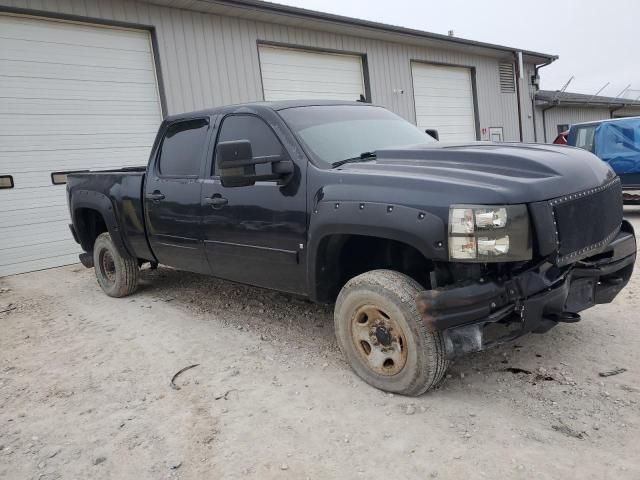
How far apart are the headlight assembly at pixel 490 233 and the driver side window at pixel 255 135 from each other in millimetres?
1475

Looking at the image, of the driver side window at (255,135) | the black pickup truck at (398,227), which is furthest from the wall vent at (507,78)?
the driver side window at (255,135)

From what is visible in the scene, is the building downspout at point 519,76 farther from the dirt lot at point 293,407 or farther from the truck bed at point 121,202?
the truck bed at point 121,202

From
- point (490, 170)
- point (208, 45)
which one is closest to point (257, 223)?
point (490, 170)

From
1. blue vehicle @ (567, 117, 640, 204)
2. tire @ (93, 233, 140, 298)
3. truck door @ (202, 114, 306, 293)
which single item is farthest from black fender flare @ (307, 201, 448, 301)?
blue vehicle @ (567, 117, 640, 204)

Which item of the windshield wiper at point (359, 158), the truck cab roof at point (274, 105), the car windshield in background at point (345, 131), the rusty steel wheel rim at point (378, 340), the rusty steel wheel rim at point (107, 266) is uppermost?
the truck cab roof at point (274, 105)

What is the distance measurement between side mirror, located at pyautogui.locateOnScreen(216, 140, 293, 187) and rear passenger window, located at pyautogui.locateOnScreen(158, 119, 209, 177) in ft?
3.79

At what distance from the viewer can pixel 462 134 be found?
16.3m

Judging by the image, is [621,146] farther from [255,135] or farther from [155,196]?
[155,196]

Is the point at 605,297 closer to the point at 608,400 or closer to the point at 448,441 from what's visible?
the point at 608,400

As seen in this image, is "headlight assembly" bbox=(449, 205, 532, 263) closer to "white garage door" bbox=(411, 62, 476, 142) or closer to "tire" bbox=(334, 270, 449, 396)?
"tire" bbox=(334, 270, 449, 396)

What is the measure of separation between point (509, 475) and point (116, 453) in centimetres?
203

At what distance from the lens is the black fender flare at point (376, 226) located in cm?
279

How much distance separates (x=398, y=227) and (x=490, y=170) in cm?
64

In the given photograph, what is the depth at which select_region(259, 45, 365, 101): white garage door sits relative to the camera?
36.1 ft
